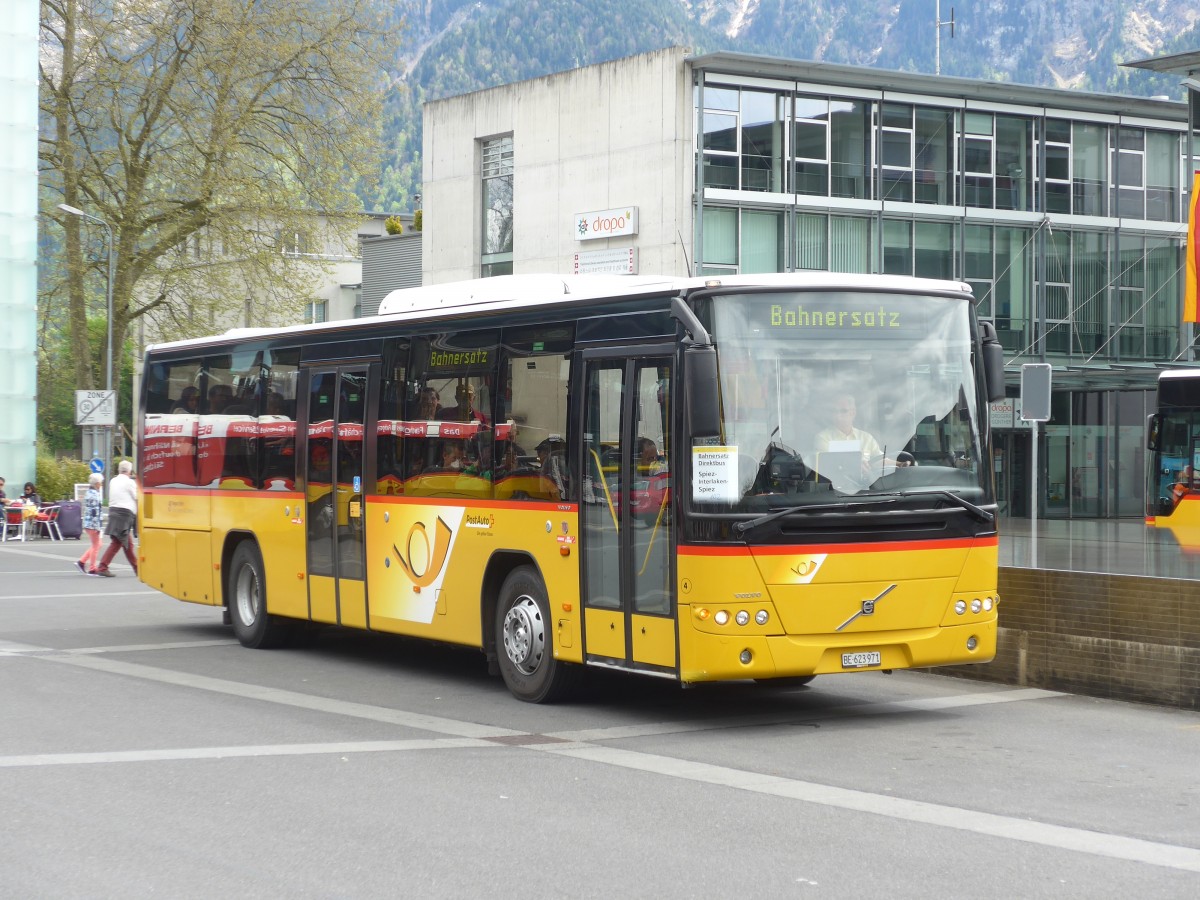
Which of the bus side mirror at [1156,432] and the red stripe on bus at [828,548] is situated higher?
the bus side mirror at [1156,432]

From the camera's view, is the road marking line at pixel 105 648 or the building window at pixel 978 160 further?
the building window at pixel 978 160

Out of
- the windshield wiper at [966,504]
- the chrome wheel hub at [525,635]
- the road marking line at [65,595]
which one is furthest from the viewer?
the road marking line at [65,595]

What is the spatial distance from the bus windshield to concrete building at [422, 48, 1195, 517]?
27.5 m

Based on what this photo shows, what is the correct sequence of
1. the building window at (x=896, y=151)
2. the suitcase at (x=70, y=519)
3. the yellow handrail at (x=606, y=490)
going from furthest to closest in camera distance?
the building window at (x=896, y=151) → the suitcase at (x=70, y=519) → the yellow handrail at (x=606, y=490)

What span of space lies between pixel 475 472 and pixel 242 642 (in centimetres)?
480

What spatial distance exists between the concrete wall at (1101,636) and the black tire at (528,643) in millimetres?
3659

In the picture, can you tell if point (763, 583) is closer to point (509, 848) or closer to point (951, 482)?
point (951, 482)

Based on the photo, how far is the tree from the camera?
147ft

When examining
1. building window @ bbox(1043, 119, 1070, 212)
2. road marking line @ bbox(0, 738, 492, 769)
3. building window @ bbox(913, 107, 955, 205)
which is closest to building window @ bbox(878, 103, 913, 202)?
building window @ bbox(913, 107, 955, 205)

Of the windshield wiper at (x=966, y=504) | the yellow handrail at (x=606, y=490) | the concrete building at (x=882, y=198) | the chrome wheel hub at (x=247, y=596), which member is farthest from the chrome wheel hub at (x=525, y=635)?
the concrete building at (x=882, y=198)

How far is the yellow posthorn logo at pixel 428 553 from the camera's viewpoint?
12.7 metres

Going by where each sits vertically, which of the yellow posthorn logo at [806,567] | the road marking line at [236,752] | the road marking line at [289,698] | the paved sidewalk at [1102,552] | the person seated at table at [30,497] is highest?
the yellow posthorn logo at [806,567]

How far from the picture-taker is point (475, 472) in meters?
12.3

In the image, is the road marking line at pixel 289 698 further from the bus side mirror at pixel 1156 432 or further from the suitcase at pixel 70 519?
the suitcase at pixel 70 519
